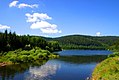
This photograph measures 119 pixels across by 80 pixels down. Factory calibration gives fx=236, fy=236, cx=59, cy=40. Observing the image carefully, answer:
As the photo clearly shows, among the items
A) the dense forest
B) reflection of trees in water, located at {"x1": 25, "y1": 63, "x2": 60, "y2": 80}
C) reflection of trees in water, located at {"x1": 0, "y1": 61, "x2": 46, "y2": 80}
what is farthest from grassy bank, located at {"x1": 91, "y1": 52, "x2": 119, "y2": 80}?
the dense forest

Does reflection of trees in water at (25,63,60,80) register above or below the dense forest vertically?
below

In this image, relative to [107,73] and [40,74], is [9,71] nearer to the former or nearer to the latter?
[40,74]

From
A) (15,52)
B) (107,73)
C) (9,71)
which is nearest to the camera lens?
(107,73)

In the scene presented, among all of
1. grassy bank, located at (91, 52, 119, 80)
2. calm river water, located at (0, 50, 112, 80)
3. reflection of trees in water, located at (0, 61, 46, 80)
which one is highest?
grassy bank, located at (91, 52, 119, 80)

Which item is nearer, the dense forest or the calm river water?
the calm river water

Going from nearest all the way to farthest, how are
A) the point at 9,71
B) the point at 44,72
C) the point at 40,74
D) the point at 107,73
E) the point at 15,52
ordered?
the point at 107,73 → the point at 40,74 → the point at 44,72 → the point at 9,71 → the point at 15,52

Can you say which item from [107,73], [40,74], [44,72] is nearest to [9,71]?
[44,72]

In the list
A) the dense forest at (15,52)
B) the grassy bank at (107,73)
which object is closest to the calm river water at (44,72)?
the grassy bank at (107,73)

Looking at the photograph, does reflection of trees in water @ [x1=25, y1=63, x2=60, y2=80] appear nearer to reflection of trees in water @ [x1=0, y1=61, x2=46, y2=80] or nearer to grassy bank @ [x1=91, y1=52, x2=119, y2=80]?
reflection of trees in water @ [x1=0, y1=61, x2=46, y2=80]

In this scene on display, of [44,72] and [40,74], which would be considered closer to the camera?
[40,74]

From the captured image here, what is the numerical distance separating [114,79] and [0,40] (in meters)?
100

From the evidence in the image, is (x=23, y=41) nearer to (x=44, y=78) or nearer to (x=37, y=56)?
(x=37, y=56)

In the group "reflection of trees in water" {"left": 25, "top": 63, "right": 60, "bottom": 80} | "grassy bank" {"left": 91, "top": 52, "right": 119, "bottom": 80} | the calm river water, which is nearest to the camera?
"grassy bank" {"left": 91, "top": 52, "right": 119, "bottom": 80}

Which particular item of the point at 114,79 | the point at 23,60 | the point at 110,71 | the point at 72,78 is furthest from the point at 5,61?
the point at 114,79
